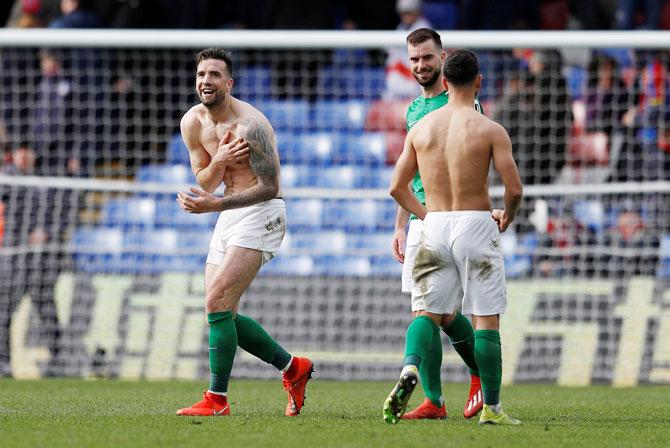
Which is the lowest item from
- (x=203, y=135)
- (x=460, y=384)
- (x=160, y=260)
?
(x=460, y=384)

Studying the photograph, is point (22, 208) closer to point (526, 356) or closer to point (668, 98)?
point (526, 356)

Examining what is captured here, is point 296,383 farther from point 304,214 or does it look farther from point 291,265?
point 304,214

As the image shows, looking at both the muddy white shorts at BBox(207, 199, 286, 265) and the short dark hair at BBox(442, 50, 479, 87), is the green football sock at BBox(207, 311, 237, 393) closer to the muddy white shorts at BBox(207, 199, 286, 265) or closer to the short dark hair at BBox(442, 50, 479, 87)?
the muddy white shorts at BBox(207, 199, 286, 265)

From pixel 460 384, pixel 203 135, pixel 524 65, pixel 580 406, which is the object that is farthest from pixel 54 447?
pixel 524 65

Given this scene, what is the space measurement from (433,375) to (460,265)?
3.68ft

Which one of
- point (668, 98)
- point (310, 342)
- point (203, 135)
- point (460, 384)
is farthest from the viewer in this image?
point (668, 98)

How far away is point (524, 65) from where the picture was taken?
15.3 meters

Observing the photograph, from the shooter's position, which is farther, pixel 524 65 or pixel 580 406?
pixel 524 65

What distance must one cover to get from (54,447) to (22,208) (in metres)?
7.54

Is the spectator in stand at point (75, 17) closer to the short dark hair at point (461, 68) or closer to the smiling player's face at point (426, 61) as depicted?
the smiling player's face at point (426, 61)

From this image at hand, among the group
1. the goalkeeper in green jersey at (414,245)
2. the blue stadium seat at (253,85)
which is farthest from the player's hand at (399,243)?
the blue stadium seat at (253,85)

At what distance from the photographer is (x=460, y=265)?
7.16m

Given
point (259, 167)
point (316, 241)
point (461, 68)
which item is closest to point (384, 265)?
point (316, 241)

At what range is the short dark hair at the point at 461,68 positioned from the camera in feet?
23.3
